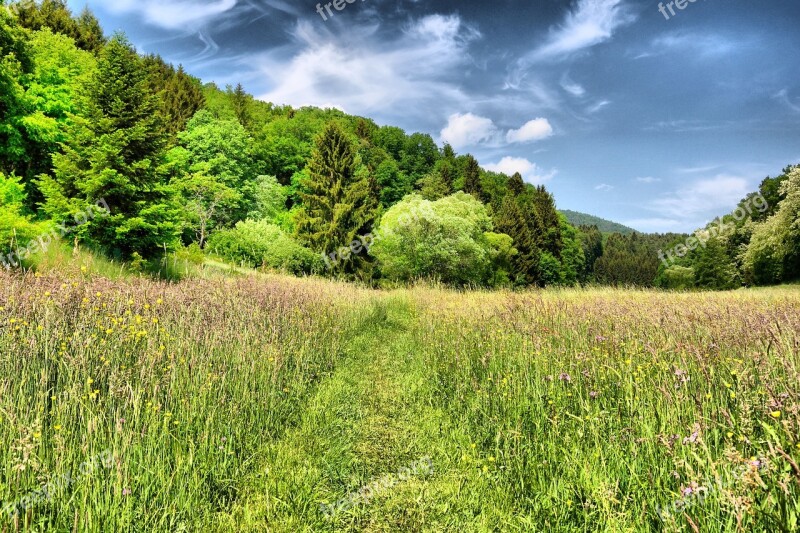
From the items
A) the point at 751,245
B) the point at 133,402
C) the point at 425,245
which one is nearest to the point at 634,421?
the point at 133,402

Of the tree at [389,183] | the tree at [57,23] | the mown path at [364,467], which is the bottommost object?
the mown path at [364,467]

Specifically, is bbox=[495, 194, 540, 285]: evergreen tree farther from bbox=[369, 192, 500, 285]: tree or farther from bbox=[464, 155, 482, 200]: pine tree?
bbox=[369, 192, 500, 285]: tree

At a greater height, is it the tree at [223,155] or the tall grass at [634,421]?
the tree at [223,155]

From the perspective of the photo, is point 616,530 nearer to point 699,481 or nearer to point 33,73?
point 699,481

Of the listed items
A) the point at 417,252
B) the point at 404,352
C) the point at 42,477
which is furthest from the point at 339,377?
the point at 417,252

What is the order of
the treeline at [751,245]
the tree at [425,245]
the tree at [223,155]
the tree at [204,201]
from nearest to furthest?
the tree at [425,245], the treeline at [751,245], the tree at [204,201], the tree at [223,155]

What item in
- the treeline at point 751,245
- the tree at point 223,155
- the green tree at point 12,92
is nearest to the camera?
the green tree at point 12,92

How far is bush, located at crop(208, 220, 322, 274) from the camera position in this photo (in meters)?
32.2

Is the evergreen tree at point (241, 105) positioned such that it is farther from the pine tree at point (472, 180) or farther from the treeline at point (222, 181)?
the pine tree at point (472, 180)

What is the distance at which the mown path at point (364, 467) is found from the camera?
3.15 m

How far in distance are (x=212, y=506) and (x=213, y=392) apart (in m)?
1.29

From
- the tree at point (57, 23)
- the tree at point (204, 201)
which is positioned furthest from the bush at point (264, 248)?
the tree at point (57, 23)

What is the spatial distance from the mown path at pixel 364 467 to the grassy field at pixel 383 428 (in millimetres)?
22

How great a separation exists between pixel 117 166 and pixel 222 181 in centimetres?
2894
